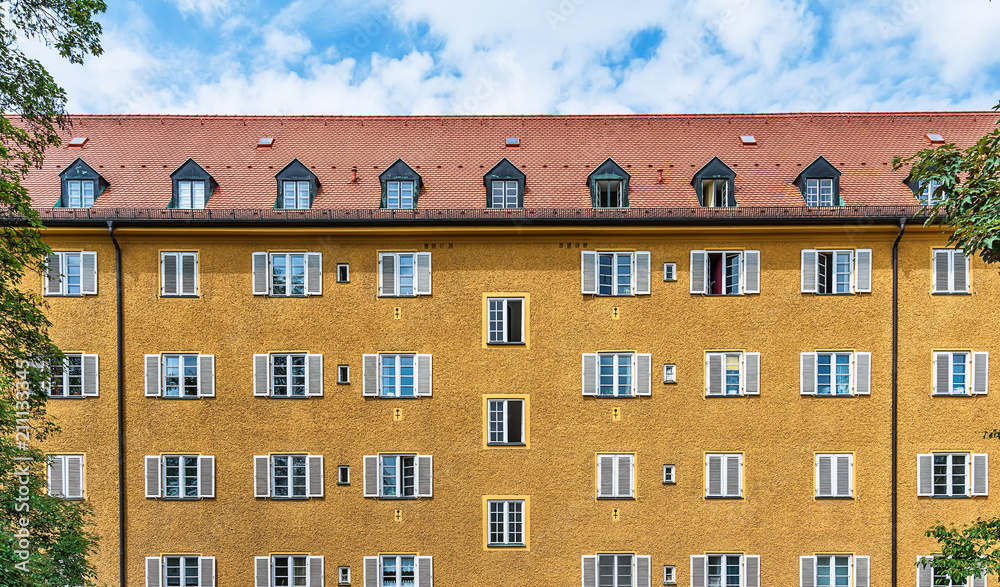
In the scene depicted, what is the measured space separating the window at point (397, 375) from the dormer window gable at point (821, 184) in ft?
43.1

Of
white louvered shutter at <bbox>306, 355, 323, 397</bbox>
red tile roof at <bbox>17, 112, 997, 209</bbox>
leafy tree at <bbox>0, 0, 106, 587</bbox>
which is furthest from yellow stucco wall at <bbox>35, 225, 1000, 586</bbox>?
leafy tree at <bbox>0, 0, 106, 587</bbox>

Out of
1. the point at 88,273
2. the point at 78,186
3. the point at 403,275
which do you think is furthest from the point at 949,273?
the point at 78,186

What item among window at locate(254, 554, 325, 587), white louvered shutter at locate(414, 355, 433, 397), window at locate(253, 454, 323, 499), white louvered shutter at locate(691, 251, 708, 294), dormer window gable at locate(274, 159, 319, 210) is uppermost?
dormer window gable at locate(274, 159, 319, 210)

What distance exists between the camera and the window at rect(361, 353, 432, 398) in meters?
15.1

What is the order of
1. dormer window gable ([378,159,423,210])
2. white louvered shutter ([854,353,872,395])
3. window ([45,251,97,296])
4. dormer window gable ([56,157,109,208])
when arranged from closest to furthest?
white louvered shutter ([854,353,872,395])
window ([45,251,97,296])
dormer window gable ([56,157,109,208])
dormer window gable ([378,159,423,210])

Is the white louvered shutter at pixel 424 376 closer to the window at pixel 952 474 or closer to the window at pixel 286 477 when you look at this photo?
the window at pixel 286 477

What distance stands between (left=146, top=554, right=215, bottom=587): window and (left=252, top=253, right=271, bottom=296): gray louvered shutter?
8243mm

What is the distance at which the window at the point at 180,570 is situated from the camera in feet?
49.1

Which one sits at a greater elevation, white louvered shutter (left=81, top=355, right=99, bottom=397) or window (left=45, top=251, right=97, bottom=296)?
window (left=45, top=251, right=97, bottom=296)

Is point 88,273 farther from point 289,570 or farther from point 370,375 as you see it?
point 289,570

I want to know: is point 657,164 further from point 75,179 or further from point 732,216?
point 75,179

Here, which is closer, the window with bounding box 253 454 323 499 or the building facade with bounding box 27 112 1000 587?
the building facade with bounding box 27 112 1000 587

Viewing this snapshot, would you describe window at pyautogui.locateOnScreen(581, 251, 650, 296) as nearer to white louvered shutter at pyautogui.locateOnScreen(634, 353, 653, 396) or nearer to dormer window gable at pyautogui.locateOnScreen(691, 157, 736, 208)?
white louvered shutter at pyautogui.locateOnScreen(634, 353, 653, 396)

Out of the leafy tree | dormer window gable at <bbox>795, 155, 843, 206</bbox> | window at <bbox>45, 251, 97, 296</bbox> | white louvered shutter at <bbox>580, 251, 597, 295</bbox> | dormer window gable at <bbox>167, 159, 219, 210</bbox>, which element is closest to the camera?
the leafy tree
